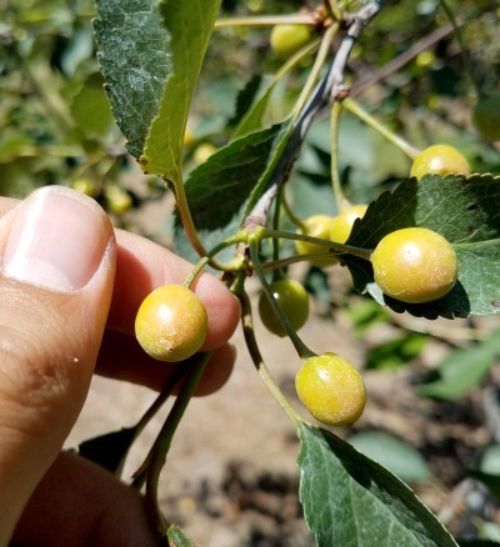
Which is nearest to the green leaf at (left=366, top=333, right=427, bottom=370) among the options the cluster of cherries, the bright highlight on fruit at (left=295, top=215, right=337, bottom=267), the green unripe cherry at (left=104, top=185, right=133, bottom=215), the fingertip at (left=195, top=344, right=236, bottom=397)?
the fingertip at (left=195, top=344, right=236, bottom=397)

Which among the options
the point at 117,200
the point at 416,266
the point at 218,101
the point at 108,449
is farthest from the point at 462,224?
the point at 117,200

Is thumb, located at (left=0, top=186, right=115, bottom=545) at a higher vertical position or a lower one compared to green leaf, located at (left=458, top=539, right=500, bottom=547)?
higher

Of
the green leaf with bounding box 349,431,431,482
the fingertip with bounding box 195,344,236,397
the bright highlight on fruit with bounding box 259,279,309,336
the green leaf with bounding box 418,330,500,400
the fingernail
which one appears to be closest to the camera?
the fingernail

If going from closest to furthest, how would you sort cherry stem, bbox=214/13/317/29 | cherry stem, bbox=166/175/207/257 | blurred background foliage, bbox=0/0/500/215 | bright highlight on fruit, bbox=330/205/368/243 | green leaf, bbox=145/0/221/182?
green leaf, bbox=145/0/221/182 → cherry stem, bbox=166/175/207/257 → bright highlight on fruit, bbox=330/205/368/243 → cherry stem, bbox=214/13/317/29 → blurred background foliage, bbox=0/0/500/215

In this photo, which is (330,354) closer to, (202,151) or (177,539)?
(177,539)

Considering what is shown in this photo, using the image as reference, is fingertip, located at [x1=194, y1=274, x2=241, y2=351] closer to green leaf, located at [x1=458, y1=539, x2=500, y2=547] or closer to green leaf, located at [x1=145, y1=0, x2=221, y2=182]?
green leaf, located at [x1=145, y1=0, x2=221, y2=182]

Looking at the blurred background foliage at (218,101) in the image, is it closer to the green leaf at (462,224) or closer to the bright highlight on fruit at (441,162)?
the bright highlight on fruit at (441,162)

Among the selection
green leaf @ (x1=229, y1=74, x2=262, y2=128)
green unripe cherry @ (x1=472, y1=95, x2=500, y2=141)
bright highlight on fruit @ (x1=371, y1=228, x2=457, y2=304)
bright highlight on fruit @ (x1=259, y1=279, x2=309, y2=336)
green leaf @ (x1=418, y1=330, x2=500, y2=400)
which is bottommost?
green leaf @ (x1=418, y1=330, x2=500, y2=400)
